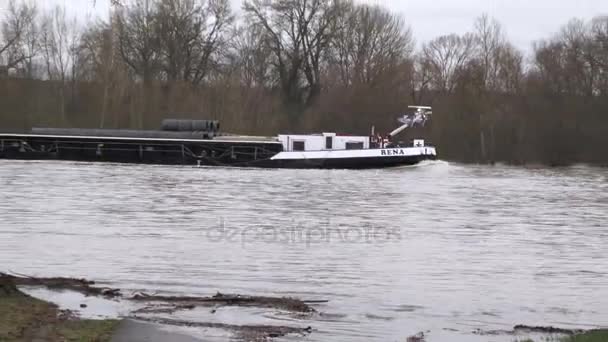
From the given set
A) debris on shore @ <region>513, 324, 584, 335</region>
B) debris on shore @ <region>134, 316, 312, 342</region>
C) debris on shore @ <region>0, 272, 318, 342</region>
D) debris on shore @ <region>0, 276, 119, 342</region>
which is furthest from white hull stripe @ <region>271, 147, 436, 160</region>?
debris on shore @ <region>134, 316, 312, 342</region>

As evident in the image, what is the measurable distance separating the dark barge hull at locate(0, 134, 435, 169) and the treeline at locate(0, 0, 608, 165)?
840cm

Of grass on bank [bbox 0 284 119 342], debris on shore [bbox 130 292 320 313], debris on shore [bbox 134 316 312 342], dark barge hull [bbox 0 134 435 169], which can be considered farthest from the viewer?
dark barge hull [bbox 0 134 435 169]

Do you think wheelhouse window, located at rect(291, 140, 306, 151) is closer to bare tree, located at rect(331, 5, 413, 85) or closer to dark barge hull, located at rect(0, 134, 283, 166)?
dark barge hull, located at rect(0, 134, 283, 166)

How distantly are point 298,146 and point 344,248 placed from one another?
35.5m

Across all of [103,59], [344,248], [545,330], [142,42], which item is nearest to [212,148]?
[103,59]

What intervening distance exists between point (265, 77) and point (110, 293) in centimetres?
6690

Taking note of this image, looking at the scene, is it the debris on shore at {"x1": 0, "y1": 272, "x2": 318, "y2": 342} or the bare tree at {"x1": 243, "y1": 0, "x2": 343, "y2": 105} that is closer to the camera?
the debris on shore at {"x1": 0, "y1": 272, "x2": 318, "y2": 342}

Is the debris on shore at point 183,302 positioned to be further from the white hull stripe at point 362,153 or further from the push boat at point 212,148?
the push boat at point 212,148

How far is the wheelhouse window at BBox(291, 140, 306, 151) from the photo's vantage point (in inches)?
2149

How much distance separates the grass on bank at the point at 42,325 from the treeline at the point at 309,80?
2137 inches

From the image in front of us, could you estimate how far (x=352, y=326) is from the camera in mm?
11828

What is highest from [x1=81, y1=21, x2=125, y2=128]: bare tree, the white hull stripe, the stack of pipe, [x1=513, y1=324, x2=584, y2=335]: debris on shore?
[x1=81, y1=21, x2=125, y2=128]: bare tree

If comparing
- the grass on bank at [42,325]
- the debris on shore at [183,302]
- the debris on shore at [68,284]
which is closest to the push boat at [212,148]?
the debris on shore at [68,284]

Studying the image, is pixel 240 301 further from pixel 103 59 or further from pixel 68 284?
pixel 103 59
